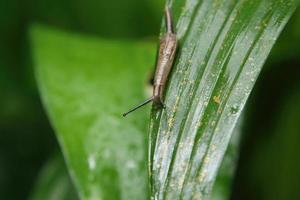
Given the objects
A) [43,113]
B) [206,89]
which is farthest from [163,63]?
[43,113]

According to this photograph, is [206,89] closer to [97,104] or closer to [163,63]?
[163,63]

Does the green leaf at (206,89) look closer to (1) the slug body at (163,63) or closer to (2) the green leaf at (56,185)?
(1) the slug body at (163,63)

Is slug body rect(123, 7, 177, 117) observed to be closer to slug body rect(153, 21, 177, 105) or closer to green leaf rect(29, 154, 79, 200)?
slug body rect(153, 21, 177, 105)

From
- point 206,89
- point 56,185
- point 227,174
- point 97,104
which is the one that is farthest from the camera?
point 56,185

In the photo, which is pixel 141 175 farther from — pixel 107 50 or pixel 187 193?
pixel 107 50

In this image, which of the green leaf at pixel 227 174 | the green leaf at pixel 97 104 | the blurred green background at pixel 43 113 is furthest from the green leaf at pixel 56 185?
the green leaf at pixel 227 174

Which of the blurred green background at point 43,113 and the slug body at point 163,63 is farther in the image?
the blurred green background at point 43,113

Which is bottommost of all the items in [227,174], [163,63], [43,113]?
[43,113]
